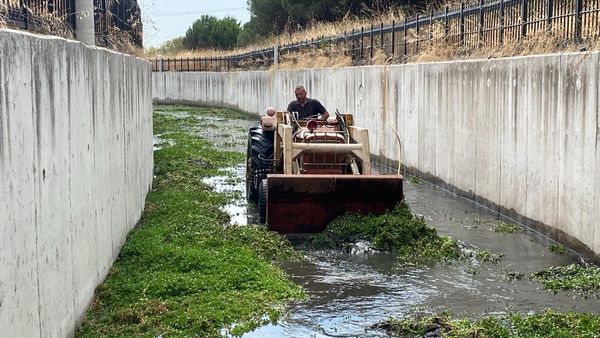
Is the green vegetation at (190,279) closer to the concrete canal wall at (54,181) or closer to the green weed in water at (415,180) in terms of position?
the concrete canal wall at (54,181)

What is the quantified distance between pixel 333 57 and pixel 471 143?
58.3ft

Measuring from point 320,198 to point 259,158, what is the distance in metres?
2.63

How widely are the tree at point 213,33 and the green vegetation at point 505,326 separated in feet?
284

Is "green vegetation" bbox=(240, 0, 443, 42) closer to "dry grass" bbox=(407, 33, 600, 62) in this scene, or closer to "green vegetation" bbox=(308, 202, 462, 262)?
"dry grass" bbox=(407, 33, 600, 62)

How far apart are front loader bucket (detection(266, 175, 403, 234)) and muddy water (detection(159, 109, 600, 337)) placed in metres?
0.35

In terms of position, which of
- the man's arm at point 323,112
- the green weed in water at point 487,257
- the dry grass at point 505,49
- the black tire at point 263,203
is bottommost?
the green weed in water at point 487,257

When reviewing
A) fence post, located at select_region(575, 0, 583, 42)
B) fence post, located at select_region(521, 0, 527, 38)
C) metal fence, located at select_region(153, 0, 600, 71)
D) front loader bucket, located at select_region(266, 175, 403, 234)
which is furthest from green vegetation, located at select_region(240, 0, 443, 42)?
front loader bucket, located at select_region(266, 175, 403, 234)

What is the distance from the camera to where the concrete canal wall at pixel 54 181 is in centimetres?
589

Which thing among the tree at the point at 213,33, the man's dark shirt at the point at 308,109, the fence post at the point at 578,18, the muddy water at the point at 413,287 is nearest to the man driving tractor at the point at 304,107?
the man's dark shirt at the point at 308,109

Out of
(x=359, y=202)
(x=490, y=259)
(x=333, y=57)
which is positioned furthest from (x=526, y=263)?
(x=333, y=57)

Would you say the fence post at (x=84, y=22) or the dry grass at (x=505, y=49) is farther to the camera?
the dry grass at (x=505, y=49)

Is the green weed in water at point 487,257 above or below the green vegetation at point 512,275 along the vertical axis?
above

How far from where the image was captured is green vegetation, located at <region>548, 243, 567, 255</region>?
40.0 ft

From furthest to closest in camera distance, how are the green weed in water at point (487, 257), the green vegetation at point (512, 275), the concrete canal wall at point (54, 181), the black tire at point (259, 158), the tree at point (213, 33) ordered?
the tree at point (213, 33) < the black tire at point (259, 158) < the green weed in water at point (487, 257) < the green vegetation at point (512, 275) < the concrete canal wall at point (54, 181)
